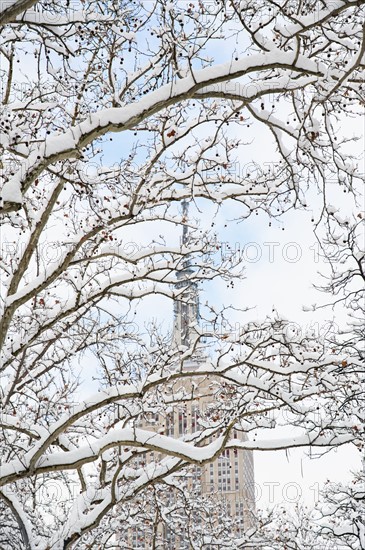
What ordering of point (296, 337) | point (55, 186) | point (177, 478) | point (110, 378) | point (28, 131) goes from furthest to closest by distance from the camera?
1. point (177, 478)
2. point (110, 378)
3. point (296, 337)
4. point (55, 186)
5. point (28, 131)

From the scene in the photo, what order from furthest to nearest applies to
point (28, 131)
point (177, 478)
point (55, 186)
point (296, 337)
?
point (177, 478) < point (296, 337) < point (55, 186) < point (28, 131)

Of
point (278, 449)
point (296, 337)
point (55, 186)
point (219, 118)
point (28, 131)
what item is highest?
point (219, 118)

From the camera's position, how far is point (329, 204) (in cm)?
611

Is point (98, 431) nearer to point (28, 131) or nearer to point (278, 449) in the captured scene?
point (278, 449)

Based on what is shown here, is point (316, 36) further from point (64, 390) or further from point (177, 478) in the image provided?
point (177, 478)

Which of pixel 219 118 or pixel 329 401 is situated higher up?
pixel 219 118

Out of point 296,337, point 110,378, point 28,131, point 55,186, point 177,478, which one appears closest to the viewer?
point 28,131

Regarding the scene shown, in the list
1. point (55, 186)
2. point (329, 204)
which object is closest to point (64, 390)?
point (55, 186)

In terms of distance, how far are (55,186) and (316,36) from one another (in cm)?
321

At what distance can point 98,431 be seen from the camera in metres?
9.74

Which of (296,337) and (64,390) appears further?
(64,390)

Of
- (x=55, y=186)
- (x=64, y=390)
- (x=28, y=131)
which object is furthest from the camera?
(x=64, y=390)

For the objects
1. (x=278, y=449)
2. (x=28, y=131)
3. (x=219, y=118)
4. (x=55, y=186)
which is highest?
(x=219, y=118)

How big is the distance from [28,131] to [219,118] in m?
2.53
